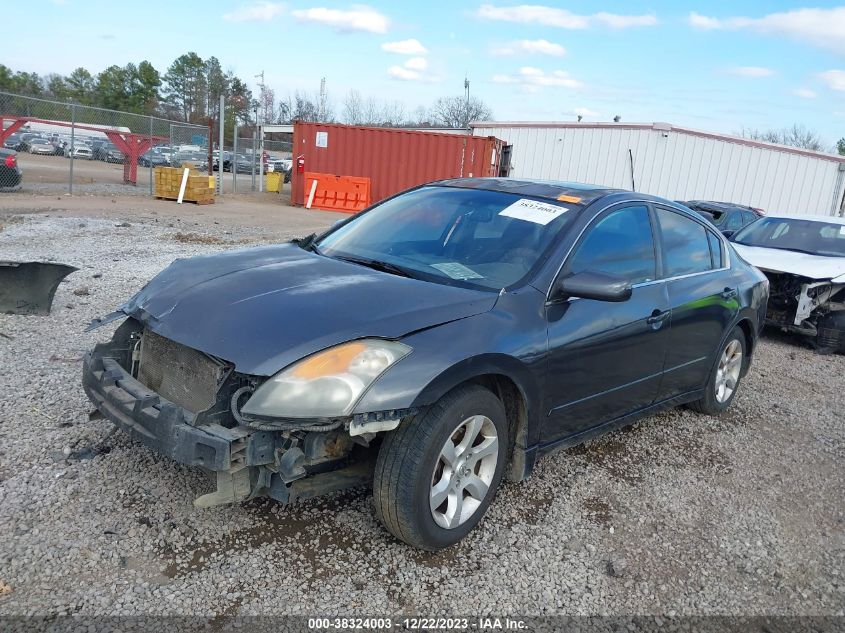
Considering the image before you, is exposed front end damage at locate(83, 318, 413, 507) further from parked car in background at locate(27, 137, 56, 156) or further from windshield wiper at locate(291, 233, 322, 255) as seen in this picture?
parked car in background at locate(27, 137, 56, 156)

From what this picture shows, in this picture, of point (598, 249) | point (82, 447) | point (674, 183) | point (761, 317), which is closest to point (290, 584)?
point (82, 447)

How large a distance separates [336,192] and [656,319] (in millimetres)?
19128

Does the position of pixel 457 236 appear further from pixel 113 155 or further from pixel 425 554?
pixel 113 155

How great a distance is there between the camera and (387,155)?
72.6ft

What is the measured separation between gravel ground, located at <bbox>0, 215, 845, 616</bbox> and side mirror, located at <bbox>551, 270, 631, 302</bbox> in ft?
3.76

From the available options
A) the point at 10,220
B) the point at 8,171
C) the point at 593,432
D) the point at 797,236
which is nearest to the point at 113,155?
the point at 8,171

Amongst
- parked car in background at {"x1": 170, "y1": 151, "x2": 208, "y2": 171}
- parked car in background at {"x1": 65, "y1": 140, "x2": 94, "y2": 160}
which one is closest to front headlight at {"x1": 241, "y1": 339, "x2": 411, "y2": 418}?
parked car in background at {"x1": 170, "y1": 151, "x2": 208, "y2": 171}

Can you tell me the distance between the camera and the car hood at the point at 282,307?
9.10 feet

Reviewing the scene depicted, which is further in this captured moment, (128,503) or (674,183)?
(674,183)

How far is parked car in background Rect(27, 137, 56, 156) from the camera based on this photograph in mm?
36156

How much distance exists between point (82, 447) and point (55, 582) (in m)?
1.19

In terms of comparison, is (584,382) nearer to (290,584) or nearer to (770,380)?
(290,584)

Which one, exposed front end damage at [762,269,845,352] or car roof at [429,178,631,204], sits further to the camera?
exposed front end damage at [762,269,845,352]

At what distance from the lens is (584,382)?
359 cm
